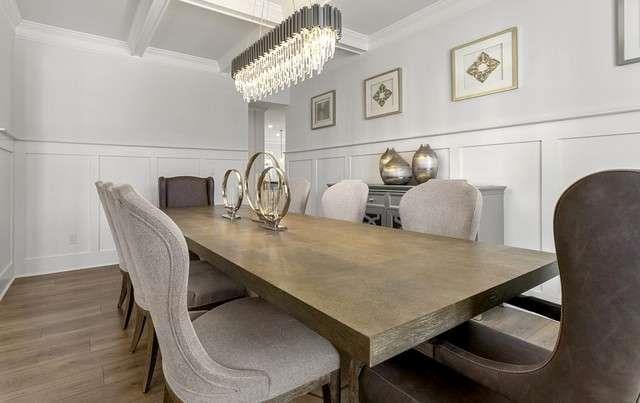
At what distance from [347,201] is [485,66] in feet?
5.09

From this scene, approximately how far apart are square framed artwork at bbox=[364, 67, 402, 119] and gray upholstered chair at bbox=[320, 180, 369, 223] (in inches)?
55.0

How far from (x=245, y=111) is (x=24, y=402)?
12.6 ft

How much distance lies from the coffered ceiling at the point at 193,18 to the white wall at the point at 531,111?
317 millimetres

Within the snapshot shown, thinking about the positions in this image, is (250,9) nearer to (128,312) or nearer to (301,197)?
(301,197)

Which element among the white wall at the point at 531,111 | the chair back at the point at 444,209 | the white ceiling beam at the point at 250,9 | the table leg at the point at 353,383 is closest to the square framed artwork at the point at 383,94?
the white wall at the point at 531,111

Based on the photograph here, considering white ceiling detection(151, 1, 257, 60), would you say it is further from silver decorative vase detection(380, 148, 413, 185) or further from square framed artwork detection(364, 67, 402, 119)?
silver decorative vase detection(380, 148, 413, 185)

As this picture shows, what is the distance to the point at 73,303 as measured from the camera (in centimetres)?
250

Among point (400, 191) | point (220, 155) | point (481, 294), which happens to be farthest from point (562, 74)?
point (220, 155)

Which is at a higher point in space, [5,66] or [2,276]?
[5,66]

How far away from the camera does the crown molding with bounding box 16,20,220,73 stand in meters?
3.16

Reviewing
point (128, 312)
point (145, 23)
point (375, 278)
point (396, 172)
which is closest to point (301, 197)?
point (396, 172)

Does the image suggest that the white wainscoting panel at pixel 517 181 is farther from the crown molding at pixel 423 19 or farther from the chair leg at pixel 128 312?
the chair leg at pixel 128 312

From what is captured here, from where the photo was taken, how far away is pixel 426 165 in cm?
276

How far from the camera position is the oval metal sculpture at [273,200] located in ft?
5.50
